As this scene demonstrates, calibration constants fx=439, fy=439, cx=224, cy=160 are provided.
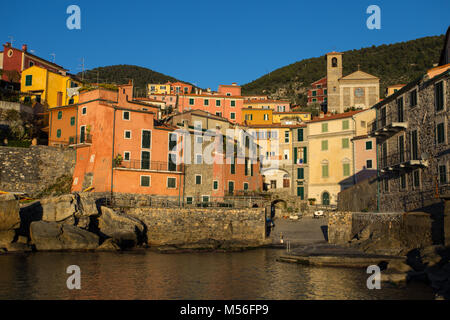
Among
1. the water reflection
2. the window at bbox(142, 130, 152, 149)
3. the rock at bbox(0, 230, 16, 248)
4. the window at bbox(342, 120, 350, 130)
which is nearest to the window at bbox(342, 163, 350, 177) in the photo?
the window at bbox(342, 120, 350, 130)

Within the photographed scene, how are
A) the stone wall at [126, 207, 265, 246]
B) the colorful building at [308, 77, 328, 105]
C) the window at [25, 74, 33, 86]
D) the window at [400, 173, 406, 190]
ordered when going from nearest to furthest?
the window at [400, 173, 406, 190], the stone wall at [126, 207, 265, 246], the window at [25, 74, 33, 86], the colorful building at [308, 77, 328, 105]

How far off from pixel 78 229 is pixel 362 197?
1039 inches

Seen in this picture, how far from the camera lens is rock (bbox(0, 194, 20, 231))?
36525 mm

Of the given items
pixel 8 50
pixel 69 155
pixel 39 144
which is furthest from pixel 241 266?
pixel 8 50

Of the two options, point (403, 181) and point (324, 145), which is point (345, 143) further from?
point (403, 181)

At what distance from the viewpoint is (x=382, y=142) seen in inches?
1511

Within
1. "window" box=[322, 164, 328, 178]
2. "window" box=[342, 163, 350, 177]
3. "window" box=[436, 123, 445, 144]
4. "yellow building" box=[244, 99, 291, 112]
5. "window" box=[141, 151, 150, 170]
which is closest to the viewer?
"window" box=[436, 123, 445, 144]

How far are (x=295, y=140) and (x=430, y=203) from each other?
34.3 m

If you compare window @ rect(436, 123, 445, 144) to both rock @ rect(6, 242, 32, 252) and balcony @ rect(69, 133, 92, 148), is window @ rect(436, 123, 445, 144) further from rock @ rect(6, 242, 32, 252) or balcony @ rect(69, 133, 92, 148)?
balcony @ rect(69, 133, 92, 148)

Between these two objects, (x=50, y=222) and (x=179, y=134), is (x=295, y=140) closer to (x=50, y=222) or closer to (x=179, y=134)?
(x=179, y=134)

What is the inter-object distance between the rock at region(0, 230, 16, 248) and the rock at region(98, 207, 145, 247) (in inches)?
297

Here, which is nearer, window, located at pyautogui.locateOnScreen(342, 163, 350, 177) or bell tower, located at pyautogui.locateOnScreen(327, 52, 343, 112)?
window, located at pyautogui.locateOnScreen(342, 163, 350, 177)

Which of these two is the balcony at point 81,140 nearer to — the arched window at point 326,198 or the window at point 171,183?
the window at point 171,183

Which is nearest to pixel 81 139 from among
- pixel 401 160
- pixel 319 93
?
pixel 401 160
